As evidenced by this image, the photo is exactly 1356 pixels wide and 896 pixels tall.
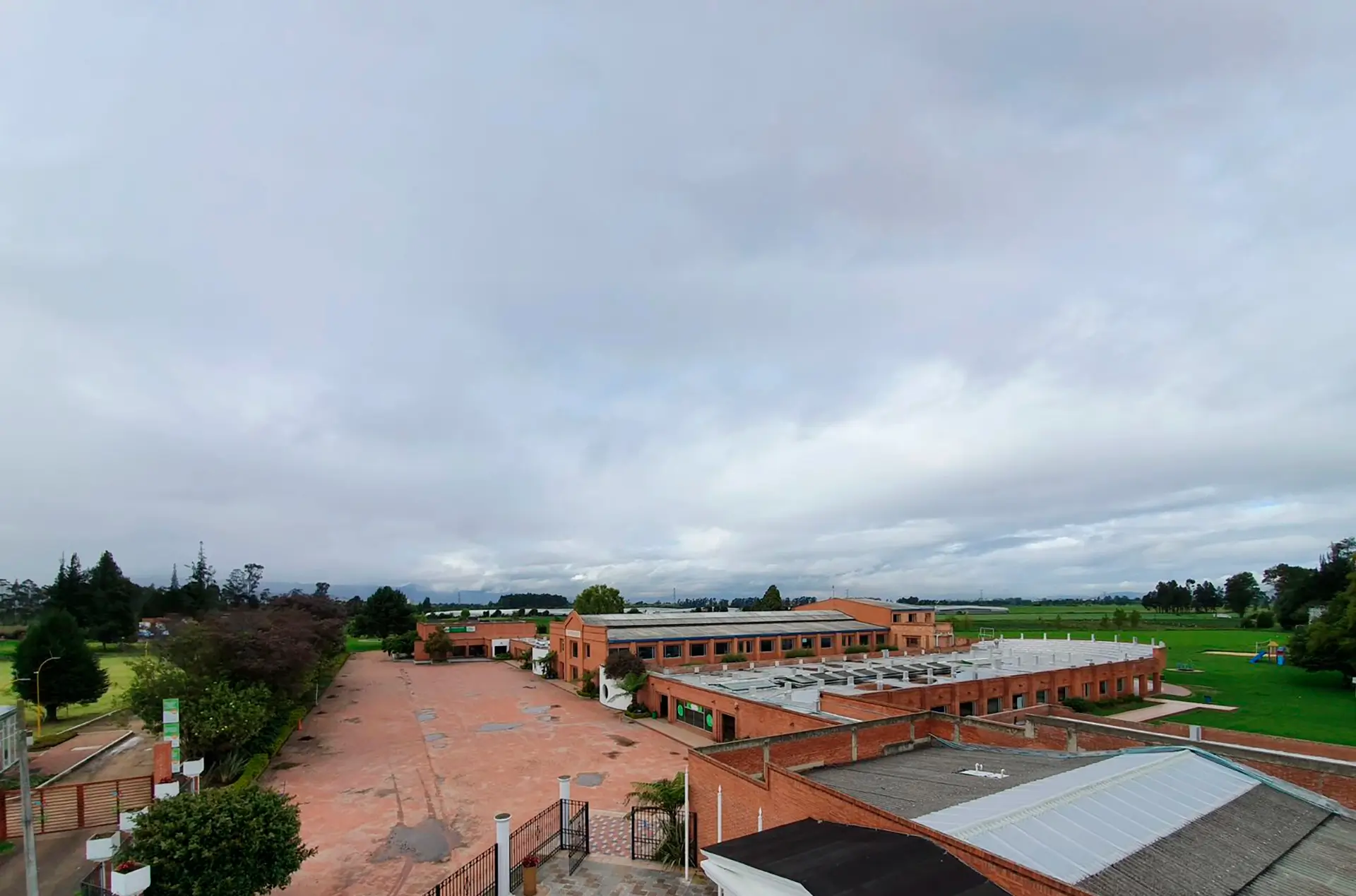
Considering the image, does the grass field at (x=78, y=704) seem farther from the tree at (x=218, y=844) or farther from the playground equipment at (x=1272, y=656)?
the playground equipment at (x=1272, y=656)

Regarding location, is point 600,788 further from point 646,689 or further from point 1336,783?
point 1336,783

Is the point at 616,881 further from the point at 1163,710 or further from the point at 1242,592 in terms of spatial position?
the point at 1242,592

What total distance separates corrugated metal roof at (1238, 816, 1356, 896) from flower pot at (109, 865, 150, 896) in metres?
18.8

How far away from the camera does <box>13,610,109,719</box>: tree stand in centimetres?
4009

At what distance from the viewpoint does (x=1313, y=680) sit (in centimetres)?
5222

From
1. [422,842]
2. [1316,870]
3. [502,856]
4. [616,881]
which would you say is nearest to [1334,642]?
[1316,870]

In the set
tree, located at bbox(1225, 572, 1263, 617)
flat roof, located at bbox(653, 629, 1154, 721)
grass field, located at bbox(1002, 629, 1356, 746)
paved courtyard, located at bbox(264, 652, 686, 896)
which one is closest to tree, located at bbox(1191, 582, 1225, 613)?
tree, located at bbox(1225, 572, 1263, 617)

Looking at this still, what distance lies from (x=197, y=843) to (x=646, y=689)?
29291 millimetres

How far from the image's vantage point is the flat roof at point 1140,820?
9.99 meters

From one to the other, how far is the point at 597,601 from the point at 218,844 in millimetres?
60417

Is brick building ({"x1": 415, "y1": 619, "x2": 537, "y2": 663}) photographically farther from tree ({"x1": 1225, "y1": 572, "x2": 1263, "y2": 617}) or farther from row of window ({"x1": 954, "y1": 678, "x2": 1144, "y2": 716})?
tree ({"x1": 1225, "y1": 572, "x2": 1263, "y2": 617})

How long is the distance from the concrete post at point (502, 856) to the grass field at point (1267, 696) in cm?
3354

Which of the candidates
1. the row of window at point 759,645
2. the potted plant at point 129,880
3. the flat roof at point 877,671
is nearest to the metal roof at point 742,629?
the row of window at point 759,645

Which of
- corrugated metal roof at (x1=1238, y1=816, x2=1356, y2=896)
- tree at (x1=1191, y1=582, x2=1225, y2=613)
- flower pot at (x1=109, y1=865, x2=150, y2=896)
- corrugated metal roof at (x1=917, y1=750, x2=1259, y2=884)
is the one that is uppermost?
corrugated metal roof at (x1=917, y1=750, x2=1259, y2=884)
